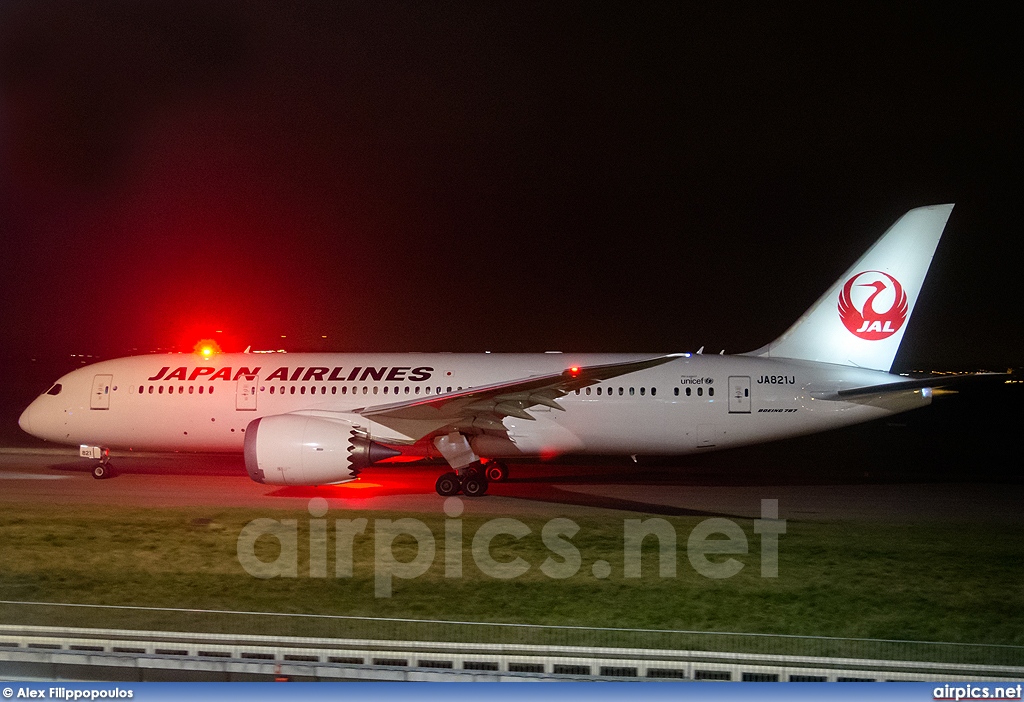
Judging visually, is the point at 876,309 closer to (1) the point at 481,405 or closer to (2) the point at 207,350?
(1) the point at 481,405

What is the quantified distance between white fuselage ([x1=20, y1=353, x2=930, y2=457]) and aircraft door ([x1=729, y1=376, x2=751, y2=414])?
0.02 meters

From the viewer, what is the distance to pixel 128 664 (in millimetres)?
6730

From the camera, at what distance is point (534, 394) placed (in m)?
18.4

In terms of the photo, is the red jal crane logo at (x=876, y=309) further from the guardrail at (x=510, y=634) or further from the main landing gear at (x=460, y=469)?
the guardrail at (x=510, y=634)

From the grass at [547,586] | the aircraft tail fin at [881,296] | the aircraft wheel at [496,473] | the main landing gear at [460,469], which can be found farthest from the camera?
the aircraft wheel at [496,473]

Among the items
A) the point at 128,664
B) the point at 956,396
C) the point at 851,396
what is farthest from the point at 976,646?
the point at 956,396

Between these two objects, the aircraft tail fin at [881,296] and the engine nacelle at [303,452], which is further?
the aircraft tail fin at [881,296]

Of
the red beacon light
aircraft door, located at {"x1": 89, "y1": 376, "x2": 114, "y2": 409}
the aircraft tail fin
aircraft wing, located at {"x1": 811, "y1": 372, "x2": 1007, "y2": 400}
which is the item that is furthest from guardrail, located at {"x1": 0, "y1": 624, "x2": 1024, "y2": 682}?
the red beacon light

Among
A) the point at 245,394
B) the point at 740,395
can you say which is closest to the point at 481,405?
the point at 740,395

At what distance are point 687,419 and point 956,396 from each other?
5764cm

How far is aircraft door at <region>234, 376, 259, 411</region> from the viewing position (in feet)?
66.3

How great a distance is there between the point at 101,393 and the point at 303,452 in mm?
7283

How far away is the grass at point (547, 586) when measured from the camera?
9414 millimetres

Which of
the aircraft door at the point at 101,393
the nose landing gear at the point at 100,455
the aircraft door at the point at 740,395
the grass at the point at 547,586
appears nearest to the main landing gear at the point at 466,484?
the grass at the point at 547,586
